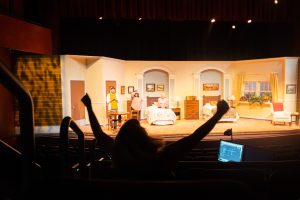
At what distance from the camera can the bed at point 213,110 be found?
1191 centimetres

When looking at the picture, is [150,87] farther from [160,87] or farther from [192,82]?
[192,82]

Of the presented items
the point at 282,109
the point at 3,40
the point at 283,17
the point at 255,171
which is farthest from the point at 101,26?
the point at 255,171

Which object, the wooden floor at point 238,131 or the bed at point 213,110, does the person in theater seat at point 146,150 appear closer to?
the wooden floor at point 238,131

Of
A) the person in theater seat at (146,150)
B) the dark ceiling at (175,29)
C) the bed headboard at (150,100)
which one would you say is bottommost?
the bed headboard at (150,100)

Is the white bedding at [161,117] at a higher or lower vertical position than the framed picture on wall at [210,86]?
lower

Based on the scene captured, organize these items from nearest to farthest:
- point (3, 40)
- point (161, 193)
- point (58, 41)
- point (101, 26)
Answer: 1. point (161, 193)
2. point (3, 40)
3. point (58, 41)
4. point (101, 26)

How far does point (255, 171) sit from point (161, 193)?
1034 millimetres

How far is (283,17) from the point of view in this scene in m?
11.3

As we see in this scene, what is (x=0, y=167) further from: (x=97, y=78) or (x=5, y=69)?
(x=97, y=78)

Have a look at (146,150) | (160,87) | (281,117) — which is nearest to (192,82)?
(160,87)

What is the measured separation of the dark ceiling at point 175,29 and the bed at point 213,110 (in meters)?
2.10

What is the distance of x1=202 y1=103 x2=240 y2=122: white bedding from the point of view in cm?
1190

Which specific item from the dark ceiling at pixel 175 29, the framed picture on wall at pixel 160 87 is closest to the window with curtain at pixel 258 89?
the dark ceiling at pixel 175 29

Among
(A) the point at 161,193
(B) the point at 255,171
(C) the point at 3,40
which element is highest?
(C) the point at 3,40
